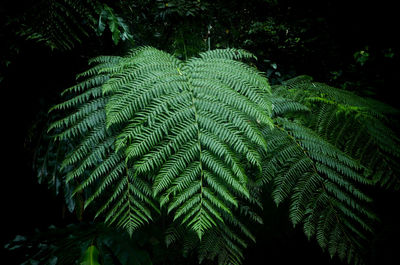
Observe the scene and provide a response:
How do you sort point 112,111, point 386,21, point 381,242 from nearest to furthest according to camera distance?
point 112,111
point 381,242
point 386,21

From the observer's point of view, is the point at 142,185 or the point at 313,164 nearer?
the point at 142,185

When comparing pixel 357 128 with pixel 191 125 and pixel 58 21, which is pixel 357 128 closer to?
pixel 191 125

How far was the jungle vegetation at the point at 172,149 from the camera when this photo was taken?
91 cm

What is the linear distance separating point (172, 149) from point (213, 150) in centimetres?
28

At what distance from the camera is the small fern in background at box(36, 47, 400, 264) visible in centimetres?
87

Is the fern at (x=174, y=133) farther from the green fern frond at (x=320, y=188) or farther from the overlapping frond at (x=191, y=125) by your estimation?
the green fern frond at (x=320, y=188)

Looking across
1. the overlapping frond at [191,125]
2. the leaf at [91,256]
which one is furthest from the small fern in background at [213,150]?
the leaf at [91,256]

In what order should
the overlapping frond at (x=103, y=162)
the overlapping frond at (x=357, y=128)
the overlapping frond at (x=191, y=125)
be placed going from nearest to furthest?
the overlapping frond at (x=191, y=125), the overlapping frond at (x=103, y=162), the overlapping frond at (x=357, y=128)

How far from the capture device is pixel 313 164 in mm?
1133

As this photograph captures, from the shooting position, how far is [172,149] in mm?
1053

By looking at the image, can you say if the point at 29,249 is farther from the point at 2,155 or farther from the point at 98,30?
the point at 98,30

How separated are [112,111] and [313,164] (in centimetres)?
112

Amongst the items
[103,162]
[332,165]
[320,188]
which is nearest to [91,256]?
[103,162]

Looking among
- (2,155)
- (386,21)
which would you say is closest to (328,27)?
(386,21)
